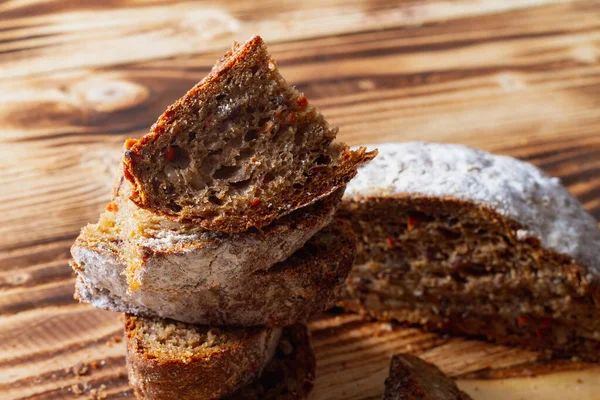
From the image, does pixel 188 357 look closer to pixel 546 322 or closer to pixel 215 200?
pixel 215 200

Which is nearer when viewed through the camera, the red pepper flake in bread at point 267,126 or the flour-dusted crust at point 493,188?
the red pepper flake in bread at point 267,126

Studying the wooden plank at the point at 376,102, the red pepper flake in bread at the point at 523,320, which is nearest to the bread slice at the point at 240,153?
the red pepper flake in bread at the point at 523,320

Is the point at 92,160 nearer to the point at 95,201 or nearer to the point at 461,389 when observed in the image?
the point at 95,201

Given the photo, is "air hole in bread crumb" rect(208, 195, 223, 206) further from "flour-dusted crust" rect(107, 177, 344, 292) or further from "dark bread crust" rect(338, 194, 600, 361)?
"dark bread crust" rect(338, 194, 600, 361)

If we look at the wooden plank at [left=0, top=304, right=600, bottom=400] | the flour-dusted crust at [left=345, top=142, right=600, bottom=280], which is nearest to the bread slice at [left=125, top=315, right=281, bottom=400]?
the wooden plank at [left=0, top=304, right=600, bottom=400]

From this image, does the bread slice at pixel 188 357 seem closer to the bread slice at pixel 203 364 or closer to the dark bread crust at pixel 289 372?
the bread slice at pixel 203 364

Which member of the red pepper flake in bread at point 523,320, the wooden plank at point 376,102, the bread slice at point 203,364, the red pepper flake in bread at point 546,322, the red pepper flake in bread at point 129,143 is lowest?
the red pepper flake in bread at point 546,322

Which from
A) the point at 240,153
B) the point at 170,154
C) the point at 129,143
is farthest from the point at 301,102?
the point at 129,143
